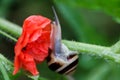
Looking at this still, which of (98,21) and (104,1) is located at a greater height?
(98,21)

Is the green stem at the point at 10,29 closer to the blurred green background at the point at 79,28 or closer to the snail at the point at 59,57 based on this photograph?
the blurred green background at the point at 79,28

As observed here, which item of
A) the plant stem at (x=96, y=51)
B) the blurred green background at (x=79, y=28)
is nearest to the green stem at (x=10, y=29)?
the blurred green background at (x=79, y=28)

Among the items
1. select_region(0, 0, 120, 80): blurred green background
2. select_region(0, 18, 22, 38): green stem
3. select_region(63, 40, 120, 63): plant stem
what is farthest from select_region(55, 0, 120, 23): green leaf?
select_region(0, 18, 22, 38): green stem

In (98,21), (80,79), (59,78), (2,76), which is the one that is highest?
(98,21)

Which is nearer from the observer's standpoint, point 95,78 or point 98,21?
point 95,78

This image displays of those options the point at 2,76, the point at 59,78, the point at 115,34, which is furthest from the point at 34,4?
the point at 2,76

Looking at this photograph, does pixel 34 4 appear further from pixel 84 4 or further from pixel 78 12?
pixel 84 4
